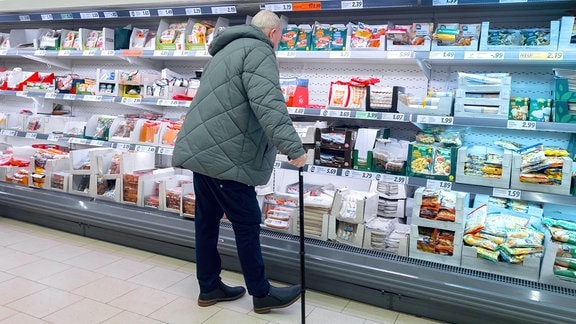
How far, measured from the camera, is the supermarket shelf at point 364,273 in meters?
2.29

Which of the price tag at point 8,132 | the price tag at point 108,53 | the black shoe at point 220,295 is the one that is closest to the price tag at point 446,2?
the black shoe at point 220,295

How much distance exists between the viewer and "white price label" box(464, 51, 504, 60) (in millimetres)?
2477

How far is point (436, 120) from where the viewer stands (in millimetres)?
2621

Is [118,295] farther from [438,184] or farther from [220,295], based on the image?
[438,184]

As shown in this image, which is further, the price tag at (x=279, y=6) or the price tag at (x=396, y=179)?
the price tag at (x=279, y=6)

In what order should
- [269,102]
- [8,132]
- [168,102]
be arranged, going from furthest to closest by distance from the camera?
[8,132] < [168,102] < [269,102]

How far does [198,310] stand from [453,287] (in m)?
1.51

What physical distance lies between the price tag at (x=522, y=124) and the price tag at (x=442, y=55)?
519 mm

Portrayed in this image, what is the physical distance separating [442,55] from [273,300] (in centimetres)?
182

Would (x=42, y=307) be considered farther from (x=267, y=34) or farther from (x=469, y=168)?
(x=469, y=168)

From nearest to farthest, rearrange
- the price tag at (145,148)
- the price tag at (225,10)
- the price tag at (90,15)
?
1. the price tag at (225,10)
2. the price tag at (145,148)
3. the price tag at (90,15)

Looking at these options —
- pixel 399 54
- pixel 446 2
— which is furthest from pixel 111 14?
pixel 446 2

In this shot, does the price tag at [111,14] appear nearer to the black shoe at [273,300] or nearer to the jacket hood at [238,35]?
the jacket hood at [238,35]

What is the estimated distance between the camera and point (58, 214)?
3.84 meters
